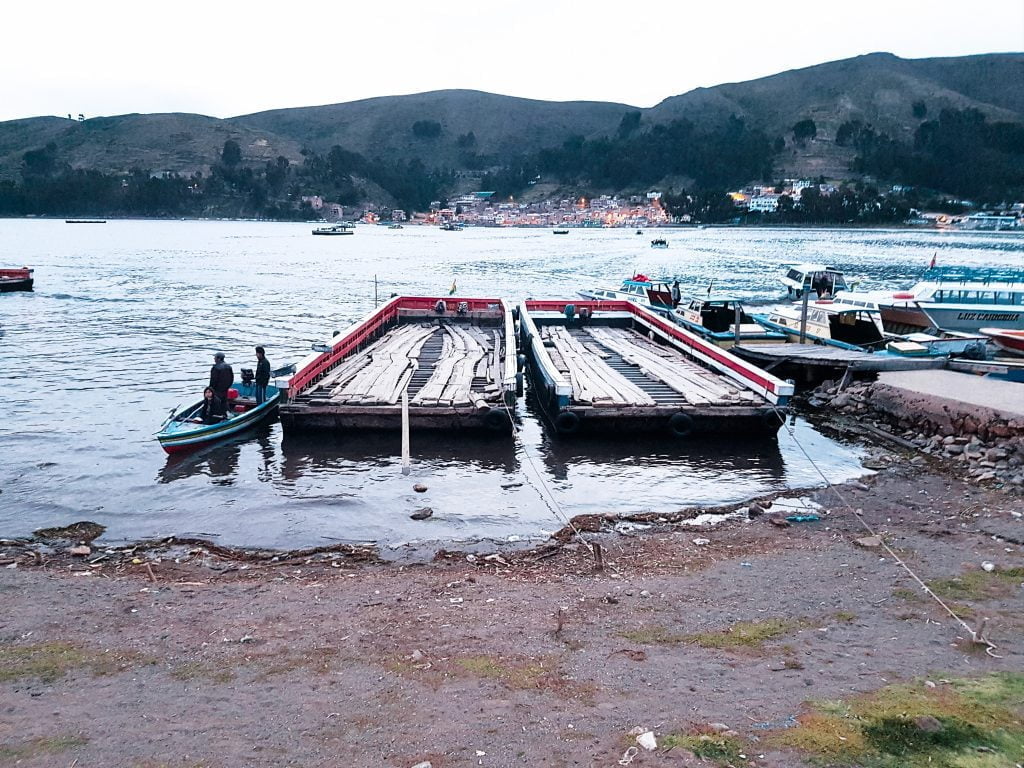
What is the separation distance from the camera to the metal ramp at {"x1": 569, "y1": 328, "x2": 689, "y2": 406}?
17.0m

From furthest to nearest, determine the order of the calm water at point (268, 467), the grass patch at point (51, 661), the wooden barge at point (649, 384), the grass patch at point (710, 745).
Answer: the wooden barge at point (649, 384)
the calm water at point (268, 467)
the grass patch at point (51, 661)
the grass patch at point (710, 745)

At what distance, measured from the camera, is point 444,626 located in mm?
8172

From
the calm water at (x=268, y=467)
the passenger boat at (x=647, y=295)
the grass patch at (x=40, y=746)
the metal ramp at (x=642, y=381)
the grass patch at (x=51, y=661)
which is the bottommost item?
the calm water at (x=268, y=467)

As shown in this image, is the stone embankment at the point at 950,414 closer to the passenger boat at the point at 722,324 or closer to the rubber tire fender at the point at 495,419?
the passenger boat at the point at 722,324

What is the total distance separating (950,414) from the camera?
53.3 feet

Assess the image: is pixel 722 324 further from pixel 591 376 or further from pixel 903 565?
pixel 903 565

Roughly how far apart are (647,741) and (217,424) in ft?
43.1

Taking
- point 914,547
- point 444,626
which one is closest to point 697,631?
point 444,626

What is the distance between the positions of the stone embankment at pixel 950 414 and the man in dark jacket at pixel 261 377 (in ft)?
47.6

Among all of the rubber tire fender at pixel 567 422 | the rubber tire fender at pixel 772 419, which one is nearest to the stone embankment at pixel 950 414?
the rubber tire fender at pixel 772 419

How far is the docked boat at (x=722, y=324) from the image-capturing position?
25.9m

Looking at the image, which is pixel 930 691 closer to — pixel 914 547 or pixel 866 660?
pixel 866 660

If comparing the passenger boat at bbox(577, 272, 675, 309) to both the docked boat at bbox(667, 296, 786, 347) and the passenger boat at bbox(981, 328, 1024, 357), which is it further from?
the passenger boat at bbox(981, 328, 1024, 357)

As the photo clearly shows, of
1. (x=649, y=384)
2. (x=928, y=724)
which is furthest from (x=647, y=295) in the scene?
(x=928, y=724)
